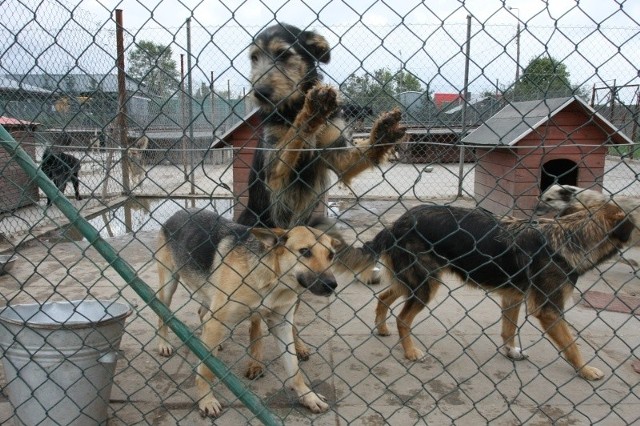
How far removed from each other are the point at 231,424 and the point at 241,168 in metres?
5.85

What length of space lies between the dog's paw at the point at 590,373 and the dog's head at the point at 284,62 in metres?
2.77

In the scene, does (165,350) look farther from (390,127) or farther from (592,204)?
(592,204)

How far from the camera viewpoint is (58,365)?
8.62 ft

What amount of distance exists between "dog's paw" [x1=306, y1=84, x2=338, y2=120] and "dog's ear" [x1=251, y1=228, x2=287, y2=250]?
2.24 ft

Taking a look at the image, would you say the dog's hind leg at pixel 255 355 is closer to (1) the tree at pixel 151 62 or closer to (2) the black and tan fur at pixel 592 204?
(1) the tree at pixel 151 62

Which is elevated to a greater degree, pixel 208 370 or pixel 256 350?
pixel 208 370

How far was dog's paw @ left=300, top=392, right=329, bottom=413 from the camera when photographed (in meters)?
3.29

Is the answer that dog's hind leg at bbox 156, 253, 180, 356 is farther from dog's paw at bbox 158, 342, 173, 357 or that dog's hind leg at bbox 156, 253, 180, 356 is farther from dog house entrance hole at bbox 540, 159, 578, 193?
dog house entrance hole at bbox 540, 159, 578, 193

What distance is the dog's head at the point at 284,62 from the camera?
3.43 meters

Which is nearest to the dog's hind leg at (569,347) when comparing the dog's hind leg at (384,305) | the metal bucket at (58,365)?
the dog's hind leg at (384,305)

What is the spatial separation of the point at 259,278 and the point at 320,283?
462 millimetres

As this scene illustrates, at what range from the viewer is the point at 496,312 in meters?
5.06

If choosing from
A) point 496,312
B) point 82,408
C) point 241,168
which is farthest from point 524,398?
point 241,168

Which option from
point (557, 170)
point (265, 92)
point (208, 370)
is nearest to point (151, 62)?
point (265, 92)
